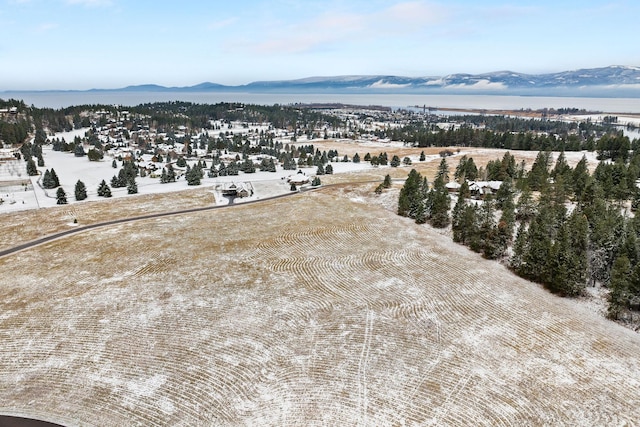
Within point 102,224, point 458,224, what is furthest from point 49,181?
point 458,224

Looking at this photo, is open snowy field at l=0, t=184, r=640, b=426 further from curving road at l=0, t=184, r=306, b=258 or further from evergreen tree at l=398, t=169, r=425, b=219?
evergreen tree at l=398, t=169, r=425, b=219

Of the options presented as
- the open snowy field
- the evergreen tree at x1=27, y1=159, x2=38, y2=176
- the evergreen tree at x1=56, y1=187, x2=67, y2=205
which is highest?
the evergreen tree at x1=27, y1=159, x2=38, y2=176

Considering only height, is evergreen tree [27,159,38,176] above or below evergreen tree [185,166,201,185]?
above

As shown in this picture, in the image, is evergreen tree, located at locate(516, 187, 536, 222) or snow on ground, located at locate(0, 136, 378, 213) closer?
evergreen tree, located at locate(516, 187, 536, 222)

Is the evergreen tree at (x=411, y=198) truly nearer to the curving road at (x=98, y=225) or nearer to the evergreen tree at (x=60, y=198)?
the curving road at (x=98, y=225)

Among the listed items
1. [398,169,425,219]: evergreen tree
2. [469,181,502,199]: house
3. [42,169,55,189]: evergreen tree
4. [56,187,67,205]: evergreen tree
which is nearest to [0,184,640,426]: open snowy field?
[398,169,425,219]: evergreen tree

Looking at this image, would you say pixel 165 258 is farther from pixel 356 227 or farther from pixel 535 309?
pixel 535 309

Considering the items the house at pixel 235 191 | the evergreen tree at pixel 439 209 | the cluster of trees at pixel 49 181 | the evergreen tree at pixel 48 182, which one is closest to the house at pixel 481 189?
the evergreen tree at pixel 439 209

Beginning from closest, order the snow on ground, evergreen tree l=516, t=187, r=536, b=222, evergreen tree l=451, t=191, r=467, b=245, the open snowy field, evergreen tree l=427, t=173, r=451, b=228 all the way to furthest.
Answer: the open snowy field < evergreen tree l=451, t=191, r=467, b=245 < evergreen tree l=516, t=187, r=536, b=222 < evergreen tree l=427, t=173, r=451, b=228 < the snow on ground

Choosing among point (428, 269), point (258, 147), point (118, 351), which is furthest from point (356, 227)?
point (258, 147)
